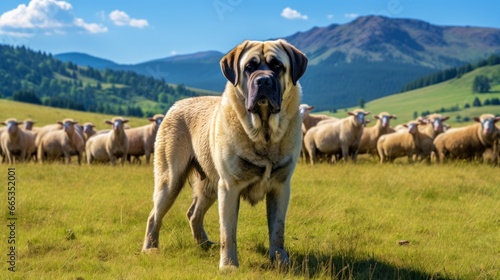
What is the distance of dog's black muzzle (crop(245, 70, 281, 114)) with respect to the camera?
511cm

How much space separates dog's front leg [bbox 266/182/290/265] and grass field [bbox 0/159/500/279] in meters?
0.19

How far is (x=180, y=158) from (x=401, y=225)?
12.7 feet

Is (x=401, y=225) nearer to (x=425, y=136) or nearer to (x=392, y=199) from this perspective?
(x=392, y=199)

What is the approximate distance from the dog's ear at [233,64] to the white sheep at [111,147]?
16393 mm

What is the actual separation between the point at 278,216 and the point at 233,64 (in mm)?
1633

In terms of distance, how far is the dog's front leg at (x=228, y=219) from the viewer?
5.67 m

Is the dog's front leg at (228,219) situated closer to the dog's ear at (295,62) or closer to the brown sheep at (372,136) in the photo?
the dog's ear at (295,62)

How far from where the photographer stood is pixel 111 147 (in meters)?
21.5

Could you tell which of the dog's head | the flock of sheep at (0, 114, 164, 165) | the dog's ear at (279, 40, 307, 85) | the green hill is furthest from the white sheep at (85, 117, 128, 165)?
the green hill

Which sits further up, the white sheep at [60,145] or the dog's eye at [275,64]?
the dog's eye at [275,64]

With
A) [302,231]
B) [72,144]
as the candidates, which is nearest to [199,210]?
[302,231]

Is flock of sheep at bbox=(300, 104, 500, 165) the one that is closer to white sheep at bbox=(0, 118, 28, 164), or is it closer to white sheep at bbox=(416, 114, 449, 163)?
white sheep at bbox=(416, 114, 449, 163)

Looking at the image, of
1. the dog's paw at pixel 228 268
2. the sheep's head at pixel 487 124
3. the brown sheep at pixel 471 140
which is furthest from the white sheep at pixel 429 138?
the dog's paw at pixel 228 268

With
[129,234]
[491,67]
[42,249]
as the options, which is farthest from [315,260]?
[491,67]
